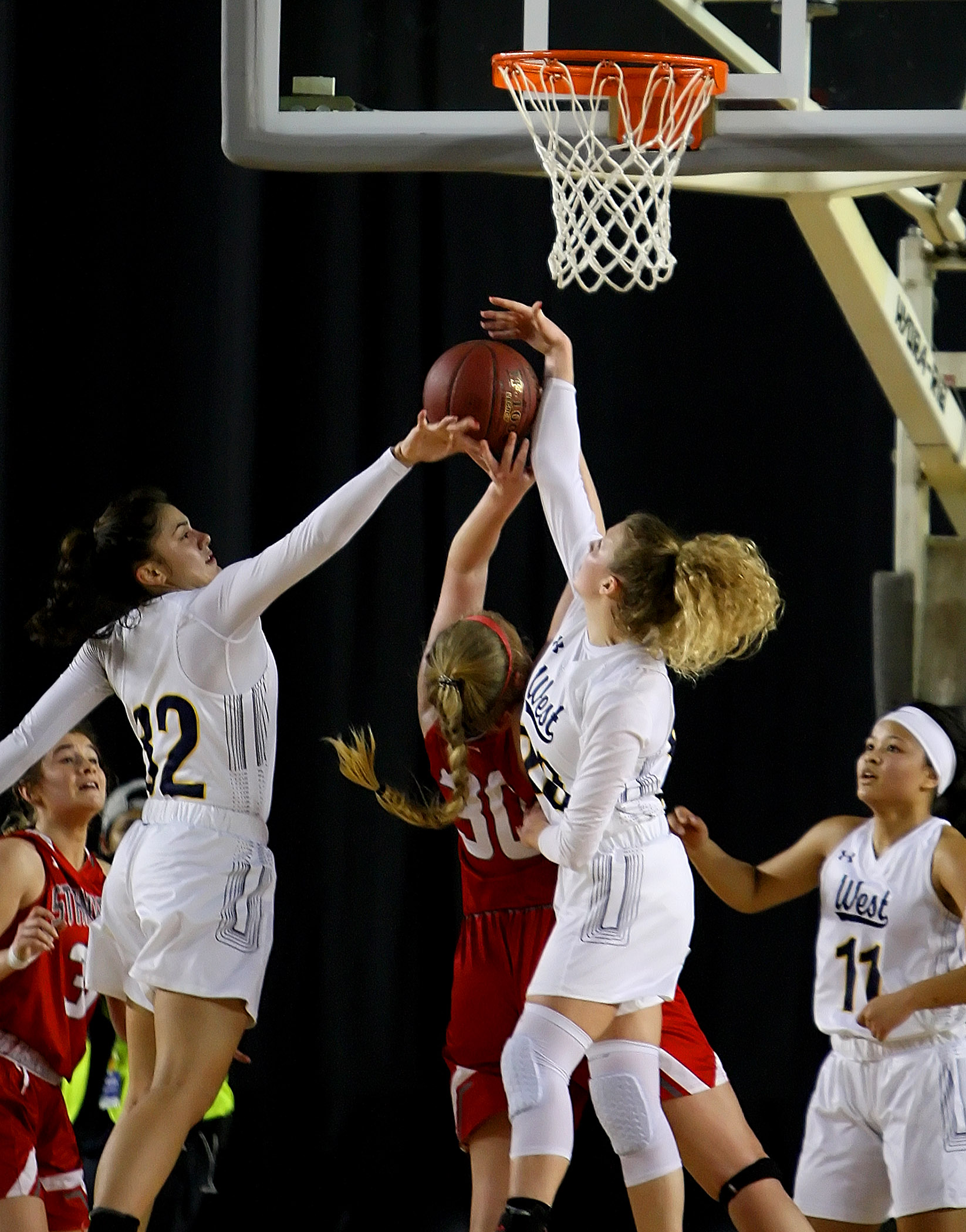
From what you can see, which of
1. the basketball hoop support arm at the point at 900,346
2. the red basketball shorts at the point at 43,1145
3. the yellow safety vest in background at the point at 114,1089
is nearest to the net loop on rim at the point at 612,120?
the basketball hoop support arm at the point at 900,346

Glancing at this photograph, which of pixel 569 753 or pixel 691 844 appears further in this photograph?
pixel 691 844

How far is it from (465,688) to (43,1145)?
4.33 feet

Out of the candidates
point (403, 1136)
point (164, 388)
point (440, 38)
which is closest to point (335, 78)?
point (440, 38)

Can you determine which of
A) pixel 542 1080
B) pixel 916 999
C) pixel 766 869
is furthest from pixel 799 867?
pixel 542 1080

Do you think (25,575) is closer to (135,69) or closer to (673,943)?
(135,69)

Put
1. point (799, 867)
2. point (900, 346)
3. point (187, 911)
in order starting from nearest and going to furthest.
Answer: point (187, 911), point (799, 867), point (900, 346)

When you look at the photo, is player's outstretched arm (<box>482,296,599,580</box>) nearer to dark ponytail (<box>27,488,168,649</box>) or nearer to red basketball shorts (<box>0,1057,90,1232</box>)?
dark ponytail (<box>27,488,168,649</box>)

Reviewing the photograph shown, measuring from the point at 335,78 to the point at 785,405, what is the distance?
2.89m

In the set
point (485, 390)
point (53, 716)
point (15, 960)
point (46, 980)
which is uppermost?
point (485, 390)

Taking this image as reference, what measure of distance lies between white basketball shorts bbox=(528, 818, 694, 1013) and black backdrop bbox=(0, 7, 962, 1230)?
8.14 feet

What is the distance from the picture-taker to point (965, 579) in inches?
182

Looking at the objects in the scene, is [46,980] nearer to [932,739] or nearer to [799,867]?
[799,867]

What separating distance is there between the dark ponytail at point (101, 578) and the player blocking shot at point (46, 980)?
282mm

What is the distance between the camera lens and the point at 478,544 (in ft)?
12.8
